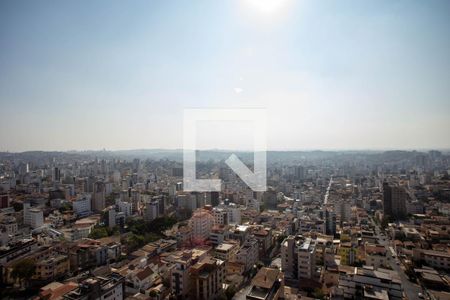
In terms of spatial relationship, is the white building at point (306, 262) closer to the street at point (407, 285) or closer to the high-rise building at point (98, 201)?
the street at point (407, 285)

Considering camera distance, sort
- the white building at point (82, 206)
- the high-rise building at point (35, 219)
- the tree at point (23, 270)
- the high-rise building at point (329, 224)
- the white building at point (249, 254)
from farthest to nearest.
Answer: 1. the white building at point (82, 206)
2. the high-rise building at point (35, 219)
3. the high-rise building at point (329, 224)
4. the white building at point (249, 254)
5. the tree at point (23, 270)

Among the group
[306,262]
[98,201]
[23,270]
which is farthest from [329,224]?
[98,201]

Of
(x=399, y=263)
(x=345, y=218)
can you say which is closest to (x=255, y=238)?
(x=399, y=263)

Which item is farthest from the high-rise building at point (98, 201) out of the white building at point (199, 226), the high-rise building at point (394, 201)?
the high-rise building at point (394, 201)

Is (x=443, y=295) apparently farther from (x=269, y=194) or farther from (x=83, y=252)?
(x=269, y=194)

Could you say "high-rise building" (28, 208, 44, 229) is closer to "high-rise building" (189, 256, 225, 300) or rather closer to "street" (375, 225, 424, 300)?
"high-rise building" (189, 256, 225, 300)

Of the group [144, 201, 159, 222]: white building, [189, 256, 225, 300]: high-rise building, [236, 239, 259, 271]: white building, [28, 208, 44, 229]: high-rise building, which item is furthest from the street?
[28, 208, 44, 229]: high-rise building

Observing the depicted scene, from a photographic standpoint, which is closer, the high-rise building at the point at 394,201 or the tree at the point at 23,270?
the tree at the point at 23,270

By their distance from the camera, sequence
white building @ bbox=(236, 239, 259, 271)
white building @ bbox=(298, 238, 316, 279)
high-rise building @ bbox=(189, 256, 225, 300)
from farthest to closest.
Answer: white building @ bbox=(236, 239, 259, 271)
white building @ bbox=(298, 238, 316, 279)
high-rise building @ bbox=(189, 256, 225, 300)
